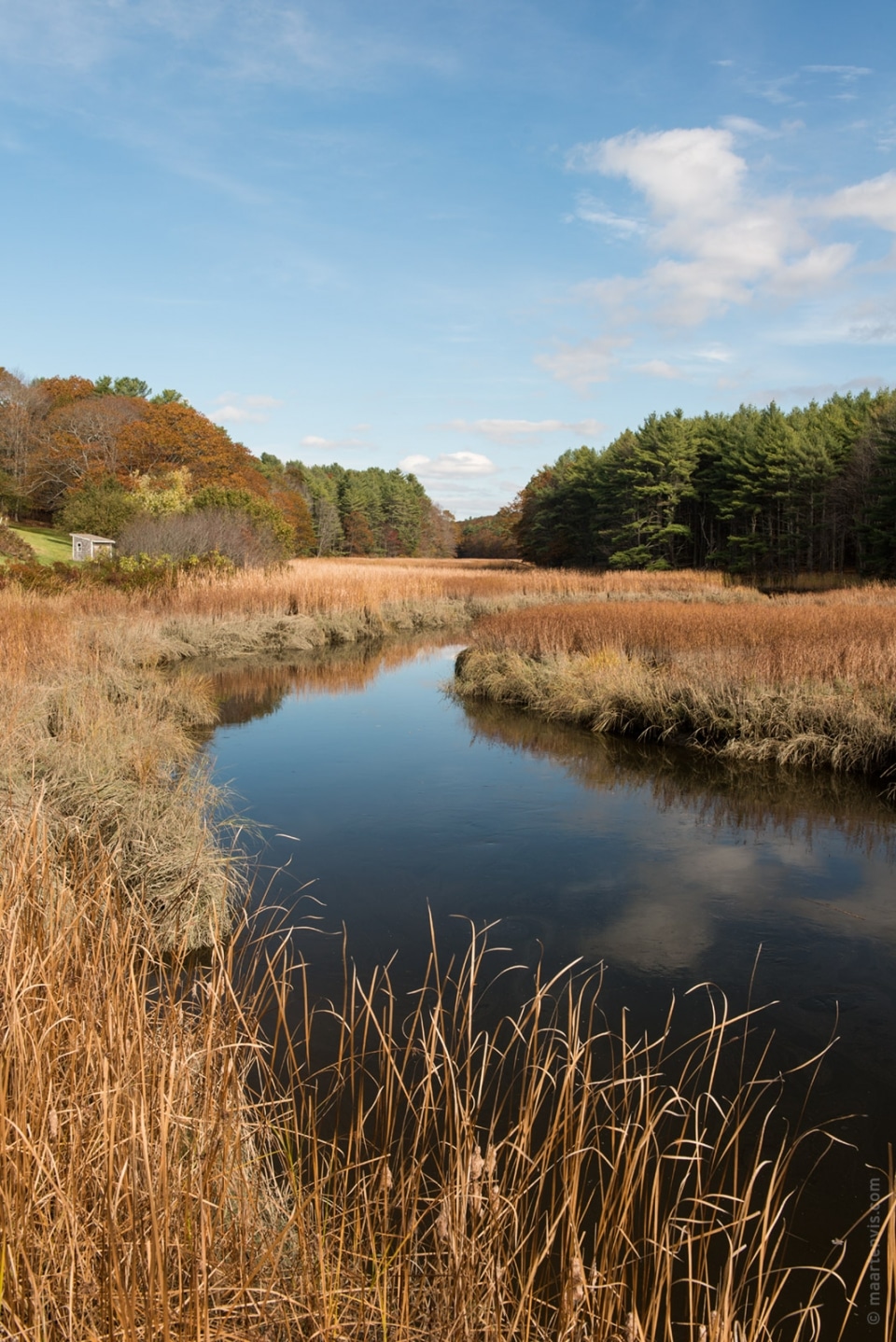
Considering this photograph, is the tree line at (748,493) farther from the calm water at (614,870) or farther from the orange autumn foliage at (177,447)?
the calm water at (614,870)

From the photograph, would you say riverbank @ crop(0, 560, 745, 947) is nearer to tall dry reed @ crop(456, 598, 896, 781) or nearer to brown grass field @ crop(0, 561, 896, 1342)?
brown grass field @ crop(0, 561, 896, 1342)

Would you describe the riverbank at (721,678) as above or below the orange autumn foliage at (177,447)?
below

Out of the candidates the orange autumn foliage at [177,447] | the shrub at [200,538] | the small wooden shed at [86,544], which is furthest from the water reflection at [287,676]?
the orange autumn foliage at [177,447]

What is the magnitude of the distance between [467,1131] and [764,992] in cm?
283

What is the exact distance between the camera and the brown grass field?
1695 millimetres

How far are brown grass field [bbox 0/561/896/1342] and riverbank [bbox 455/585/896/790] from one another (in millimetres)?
81

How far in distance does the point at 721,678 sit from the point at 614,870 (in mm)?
4543

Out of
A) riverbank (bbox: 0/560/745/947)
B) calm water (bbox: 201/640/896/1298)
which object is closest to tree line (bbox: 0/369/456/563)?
riverbank (bbox: 0/560/745/947)

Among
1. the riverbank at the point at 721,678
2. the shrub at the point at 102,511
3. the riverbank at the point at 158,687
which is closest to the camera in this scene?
the riverbank at the point at 158,687

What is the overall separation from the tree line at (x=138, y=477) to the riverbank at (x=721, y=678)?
532 inches

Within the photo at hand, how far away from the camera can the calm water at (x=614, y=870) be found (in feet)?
13.4

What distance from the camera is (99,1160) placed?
76.4 inches

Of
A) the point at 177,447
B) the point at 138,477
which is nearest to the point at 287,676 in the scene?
the point at 138,477

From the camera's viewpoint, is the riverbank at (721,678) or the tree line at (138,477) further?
the tree line at (138,477)
